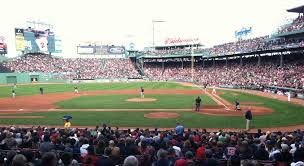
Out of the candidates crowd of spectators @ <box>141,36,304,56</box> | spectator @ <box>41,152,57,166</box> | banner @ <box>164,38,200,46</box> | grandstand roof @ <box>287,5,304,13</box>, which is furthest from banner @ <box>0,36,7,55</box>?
spectator @ <box>41,152,57,166</box>

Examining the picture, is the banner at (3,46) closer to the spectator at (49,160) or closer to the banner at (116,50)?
the banner at (116,50)

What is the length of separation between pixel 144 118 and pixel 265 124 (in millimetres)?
9799

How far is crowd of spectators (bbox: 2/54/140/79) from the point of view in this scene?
298 ft

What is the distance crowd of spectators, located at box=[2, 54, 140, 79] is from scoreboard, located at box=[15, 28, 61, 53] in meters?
2.40

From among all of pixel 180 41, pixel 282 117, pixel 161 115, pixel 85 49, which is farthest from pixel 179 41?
pixel 282 117

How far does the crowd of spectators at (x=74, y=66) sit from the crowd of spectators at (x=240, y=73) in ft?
27.8

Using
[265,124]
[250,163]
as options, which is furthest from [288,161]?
[265,124]

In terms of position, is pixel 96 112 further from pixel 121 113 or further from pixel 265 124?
pixel 265 124

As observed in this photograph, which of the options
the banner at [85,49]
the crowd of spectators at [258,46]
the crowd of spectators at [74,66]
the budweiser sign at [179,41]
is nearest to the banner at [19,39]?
the crowd of spectators at [74,66]

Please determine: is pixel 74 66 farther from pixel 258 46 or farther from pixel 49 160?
pixel 49 160

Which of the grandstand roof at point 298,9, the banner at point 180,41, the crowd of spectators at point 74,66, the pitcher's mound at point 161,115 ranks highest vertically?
the grandstand roof at point 298,9

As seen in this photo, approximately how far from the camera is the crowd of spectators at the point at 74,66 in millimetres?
90963

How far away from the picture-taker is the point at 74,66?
101 m

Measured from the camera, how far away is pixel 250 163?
253 inches
